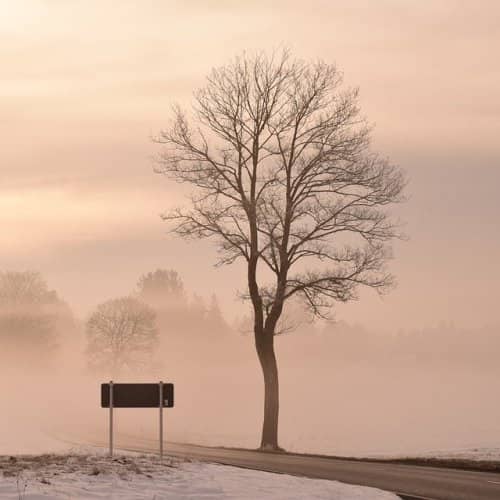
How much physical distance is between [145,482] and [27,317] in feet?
320

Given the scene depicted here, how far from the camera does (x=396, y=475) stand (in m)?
25.1

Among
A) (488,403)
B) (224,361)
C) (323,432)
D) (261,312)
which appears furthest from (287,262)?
(224,361)

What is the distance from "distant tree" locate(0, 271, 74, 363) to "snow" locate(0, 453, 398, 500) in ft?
303

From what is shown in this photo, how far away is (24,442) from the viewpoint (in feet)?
156

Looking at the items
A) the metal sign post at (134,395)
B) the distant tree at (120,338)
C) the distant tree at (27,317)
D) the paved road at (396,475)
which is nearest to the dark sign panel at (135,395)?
the metal sign post at (134,395)

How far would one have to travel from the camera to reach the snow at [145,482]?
17188 millimetres

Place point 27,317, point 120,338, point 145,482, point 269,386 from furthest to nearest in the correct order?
point 27,317
point 120,338
point 269,386
point 145,482

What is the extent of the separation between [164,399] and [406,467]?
6.77 metres

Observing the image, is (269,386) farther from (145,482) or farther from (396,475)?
(145,482)

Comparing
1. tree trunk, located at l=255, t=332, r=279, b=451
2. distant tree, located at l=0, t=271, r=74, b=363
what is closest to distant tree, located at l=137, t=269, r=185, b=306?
distant tree, located at l=0, t=271, r=74, b=363

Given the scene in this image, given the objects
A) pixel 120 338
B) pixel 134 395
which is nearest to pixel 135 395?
pixel 134 395

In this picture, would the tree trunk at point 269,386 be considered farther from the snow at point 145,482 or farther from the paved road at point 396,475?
the snow at point 145,482

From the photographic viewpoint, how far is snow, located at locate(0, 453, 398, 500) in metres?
17.2

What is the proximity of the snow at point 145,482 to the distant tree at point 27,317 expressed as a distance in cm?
9230
